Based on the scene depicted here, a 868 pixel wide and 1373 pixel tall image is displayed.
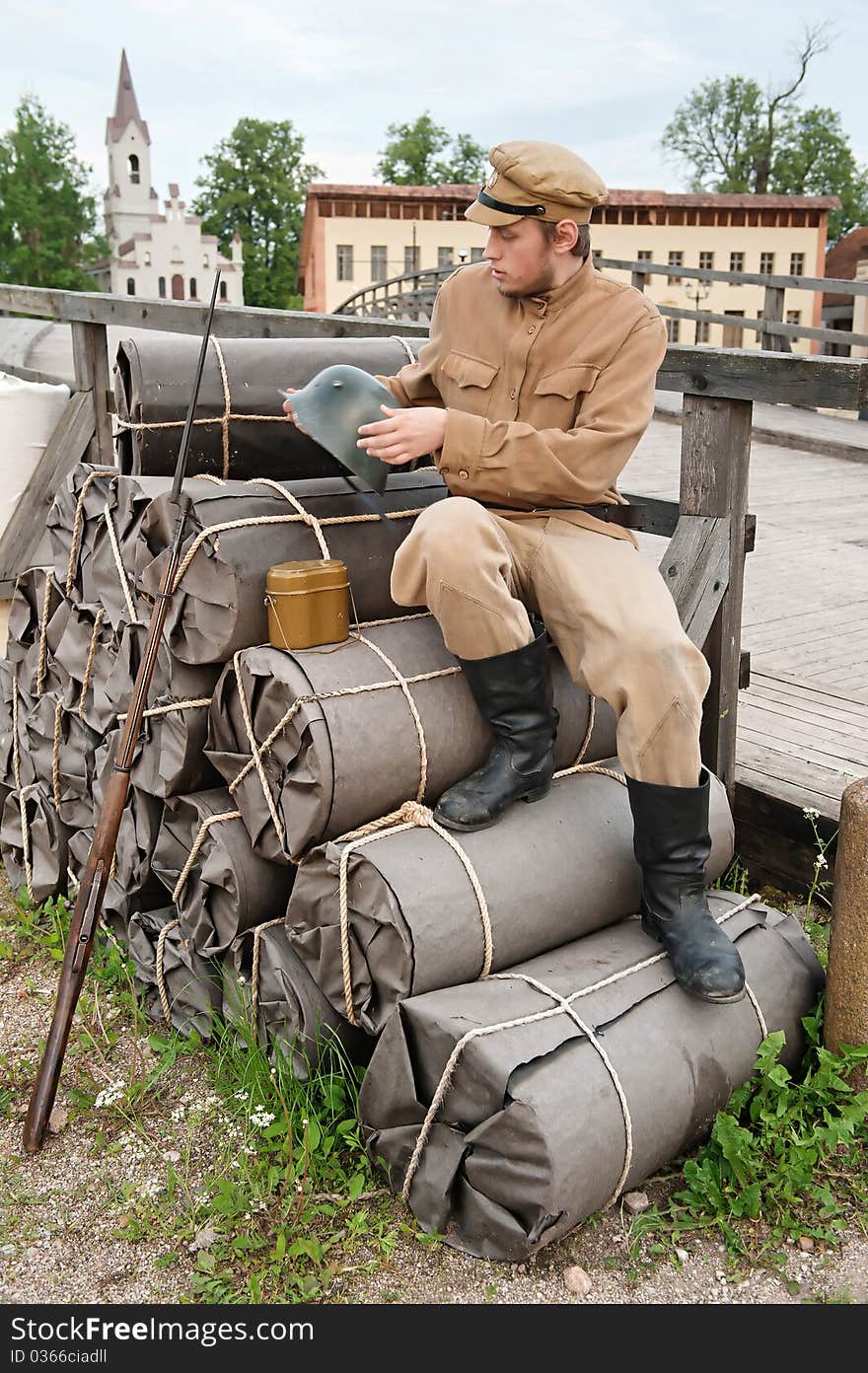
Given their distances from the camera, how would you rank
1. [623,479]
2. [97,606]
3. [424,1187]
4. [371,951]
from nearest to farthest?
[424,1187] < [371,951] < [97,606] < [623,479]

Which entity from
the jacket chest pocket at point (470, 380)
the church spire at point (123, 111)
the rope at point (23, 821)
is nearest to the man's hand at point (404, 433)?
the jacket chest pocket at point (470, 380)

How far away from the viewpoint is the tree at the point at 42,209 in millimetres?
57594

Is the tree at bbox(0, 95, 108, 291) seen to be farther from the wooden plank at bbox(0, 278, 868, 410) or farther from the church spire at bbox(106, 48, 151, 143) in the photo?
the wooden plank at bbox(0, 278, 868, 410)

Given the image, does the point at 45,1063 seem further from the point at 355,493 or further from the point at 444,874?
the point at 355,493

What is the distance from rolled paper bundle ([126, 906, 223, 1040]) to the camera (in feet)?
11.9

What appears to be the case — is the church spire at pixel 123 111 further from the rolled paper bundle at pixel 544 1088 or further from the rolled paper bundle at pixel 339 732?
the rolled paper bundle at pixel 544 1088

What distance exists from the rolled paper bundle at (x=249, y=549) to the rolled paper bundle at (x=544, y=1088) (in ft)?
3.80

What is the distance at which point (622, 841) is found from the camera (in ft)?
11.3

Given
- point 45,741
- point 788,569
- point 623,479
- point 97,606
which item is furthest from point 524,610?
point 623,479

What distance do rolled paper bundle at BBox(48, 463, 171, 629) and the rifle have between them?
472 millimetres

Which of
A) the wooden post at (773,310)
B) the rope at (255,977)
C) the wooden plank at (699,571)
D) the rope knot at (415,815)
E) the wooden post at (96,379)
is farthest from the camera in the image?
the wooden post at (773,310)

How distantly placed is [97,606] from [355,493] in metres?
0.98

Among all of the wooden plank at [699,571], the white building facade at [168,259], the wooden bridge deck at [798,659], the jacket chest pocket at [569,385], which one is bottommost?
the wooden bridge deck at [798,659]

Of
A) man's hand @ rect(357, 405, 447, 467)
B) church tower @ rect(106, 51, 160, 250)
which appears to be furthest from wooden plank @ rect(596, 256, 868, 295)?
church tower @ rect(106, 51, 160, 250)
